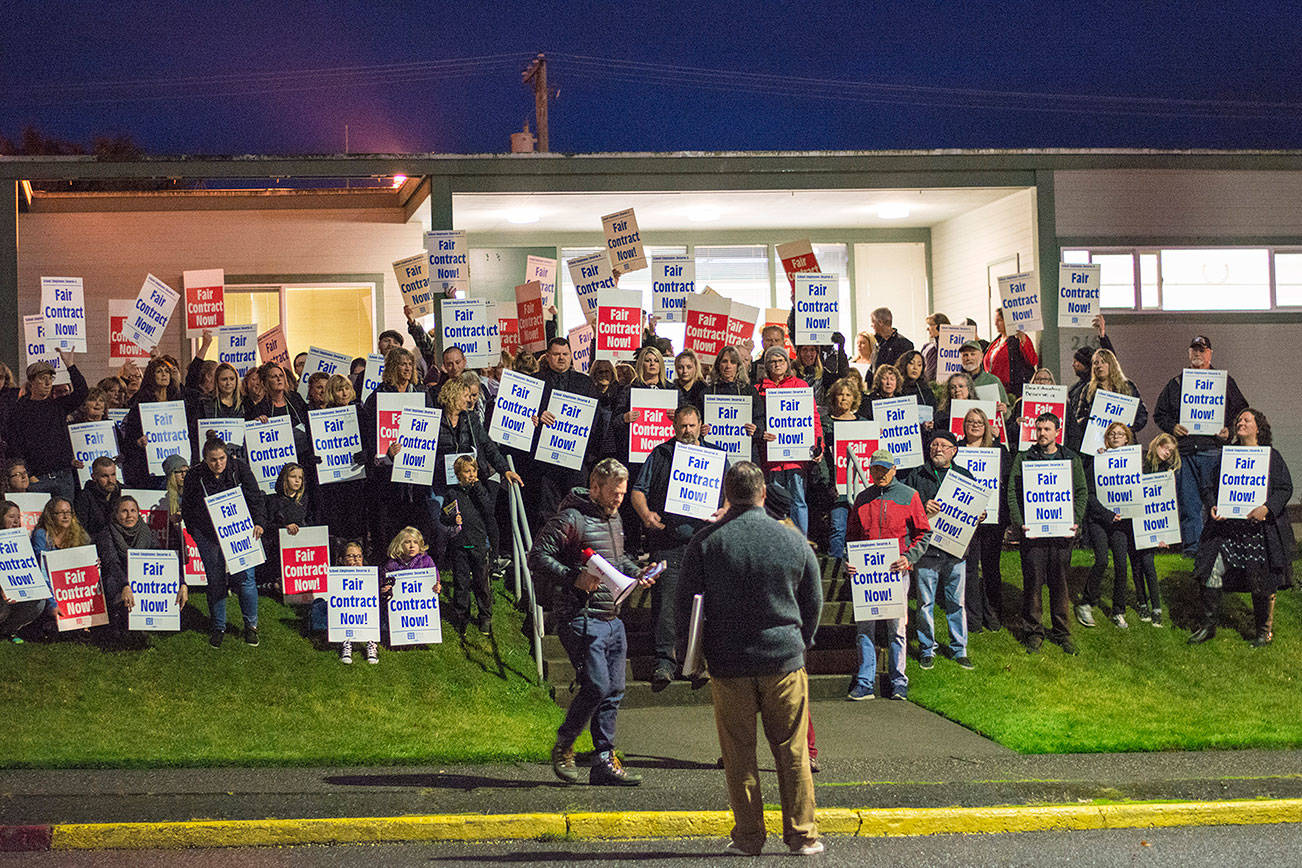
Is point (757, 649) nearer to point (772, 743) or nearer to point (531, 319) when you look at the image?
point (772, 743)

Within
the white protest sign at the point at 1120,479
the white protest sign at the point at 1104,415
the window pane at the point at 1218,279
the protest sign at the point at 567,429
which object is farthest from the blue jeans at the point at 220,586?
the window pane at the point at 1218,279

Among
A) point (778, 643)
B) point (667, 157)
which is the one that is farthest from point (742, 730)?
point (667, 157)

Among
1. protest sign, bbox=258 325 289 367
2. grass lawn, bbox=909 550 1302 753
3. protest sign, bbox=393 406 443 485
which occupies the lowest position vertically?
grass lawn, bbox=909 550 1302 753

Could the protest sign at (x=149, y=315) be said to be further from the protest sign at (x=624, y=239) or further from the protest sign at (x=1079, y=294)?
the protest sign at (x=1079, y=294)

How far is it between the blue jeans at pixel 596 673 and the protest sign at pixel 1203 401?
7.86 metres

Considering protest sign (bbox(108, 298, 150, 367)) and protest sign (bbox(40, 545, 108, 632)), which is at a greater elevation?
protest sign (bbox(108, 298, 150, 367))

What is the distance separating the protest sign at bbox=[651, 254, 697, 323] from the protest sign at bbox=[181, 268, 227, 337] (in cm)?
488

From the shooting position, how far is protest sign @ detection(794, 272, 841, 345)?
14.5 meters

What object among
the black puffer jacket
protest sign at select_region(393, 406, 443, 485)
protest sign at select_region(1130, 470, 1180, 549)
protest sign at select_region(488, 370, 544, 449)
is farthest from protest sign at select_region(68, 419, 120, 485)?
protest sign at select_region(1130, 470, 1180, 549)

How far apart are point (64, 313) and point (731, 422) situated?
7.20m

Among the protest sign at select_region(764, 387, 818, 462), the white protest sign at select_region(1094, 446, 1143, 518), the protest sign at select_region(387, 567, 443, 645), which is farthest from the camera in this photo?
the white protest sign at select_region(1094, 446, 1143, 518)

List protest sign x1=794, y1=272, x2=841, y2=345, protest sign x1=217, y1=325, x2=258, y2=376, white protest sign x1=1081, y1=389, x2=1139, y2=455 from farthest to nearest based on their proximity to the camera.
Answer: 1. protest sign x1=217, y1=325, x2=258, y2=376
2. protest sign x1=794, y1=272, x2=841, y2=345
3. white protest sign x1=1081, y1=389, x2=1139, y2=455

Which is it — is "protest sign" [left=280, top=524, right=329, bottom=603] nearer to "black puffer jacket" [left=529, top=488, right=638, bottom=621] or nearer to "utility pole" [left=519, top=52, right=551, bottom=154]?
"black puffer jacket" [left=529, top=488, right=638, bottom=621]

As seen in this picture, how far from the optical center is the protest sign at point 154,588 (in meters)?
12.1
